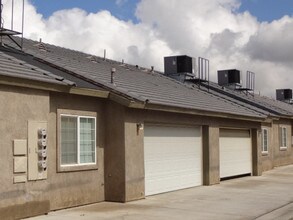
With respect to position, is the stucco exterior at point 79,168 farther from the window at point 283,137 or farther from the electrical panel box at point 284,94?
the electrical panel box at point 284,94

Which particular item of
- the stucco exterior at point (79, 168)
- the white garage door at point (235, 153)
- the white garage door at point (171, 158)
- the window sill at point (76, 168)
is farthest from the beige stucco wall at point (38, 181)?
the white garage door at point (235, 153)

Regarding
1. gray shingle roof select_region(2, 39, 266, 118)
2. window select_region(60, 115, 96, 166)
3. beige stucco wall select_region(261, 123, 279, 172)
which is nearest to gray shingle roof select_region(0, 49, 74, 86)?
window select_region(60, 115, 96, 166)

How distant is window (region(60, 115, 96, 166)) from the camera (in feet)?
43.5

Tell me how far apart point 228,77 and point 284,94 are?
12540 millimetres

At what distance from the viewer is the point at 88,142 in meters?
14.1

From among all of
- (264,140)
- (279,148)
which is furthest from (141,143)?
(279,148)

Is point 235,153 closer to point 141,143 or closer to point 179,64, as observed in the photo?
point 179,64

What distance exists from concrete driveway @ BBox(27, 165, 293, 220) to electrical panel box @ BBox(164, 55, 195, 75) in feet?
36.5

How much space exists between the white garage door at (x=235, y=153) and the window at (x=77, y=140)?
857 centimetres

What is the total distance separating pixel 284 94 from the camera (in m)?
46.9

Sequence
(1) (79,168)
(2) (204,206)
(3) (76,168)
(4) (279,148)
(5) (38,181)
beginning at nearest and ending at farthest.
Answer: (5) (38,181)
(3) (76,168)
(1) (79,168)
(2) (204,206)
(4) (279,148)

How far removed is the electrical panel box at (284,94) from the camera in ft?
153

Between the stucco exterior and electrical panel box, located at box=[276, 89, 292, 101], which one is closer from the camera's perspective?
the stucco exterior

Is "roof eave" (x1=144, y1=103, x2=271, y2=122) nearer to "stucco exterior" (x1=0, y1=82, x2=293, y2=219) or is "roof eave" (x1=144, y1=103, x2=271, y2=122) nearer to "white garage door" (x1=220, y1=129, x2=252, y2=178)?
"stucco exterior" (x1=0, y1=82, x2=293, y2=219)
